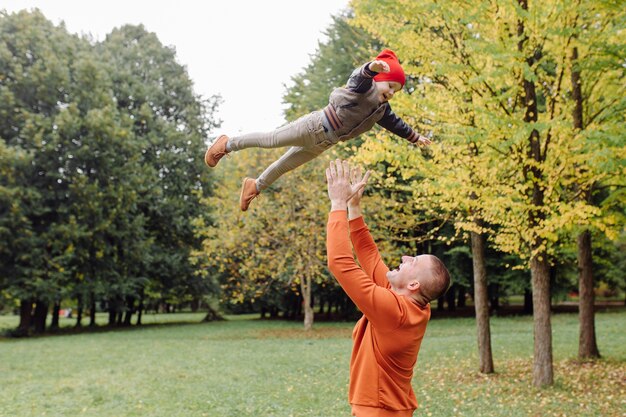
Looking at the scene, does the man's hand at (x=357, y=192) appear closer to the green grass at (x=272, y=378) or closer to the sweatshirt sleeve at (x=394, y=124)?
the sweatshirt sleeve at (x=394, y=124)

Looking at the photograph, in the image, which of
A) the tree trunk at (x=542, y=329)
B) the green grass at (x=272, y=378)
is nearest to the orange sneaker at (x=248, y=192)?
the green grass at (x=272, y=378)

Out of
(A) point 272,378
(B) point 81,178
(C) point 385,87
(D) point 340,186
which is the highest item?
(B) point 81,178

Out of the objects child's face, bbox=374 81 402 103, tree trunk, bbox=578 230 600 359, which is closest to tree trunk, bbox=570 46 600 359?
tree trunk, bbox=578 230 600 359

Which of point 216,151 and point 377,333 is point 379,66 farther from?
point 377,333

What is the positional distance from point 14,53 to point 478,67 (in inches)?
750

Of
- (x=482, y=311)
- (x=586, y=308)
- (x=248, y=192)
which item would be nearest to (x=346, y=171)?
(x=248, y=192)

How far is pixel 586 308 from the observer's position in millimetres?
11781

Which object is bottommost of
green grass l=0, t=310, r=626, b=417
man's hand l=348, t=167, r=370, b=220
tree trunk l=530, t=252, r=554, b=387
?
green grass l=0, t=310, r=626, b=417

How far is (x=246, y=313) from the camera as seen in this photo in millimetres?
41781

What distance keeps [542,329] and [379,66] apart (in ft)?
24.5

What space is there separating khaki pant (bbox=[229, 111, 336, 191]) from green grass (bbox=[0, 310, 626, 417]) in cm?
547

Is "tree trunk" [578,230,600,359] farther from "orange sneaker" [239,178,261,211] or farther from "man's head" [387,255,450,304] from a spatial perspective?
"man's head" [387,255,450,304]

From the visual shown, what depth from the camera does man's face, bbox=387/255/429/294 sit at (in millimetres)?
2773

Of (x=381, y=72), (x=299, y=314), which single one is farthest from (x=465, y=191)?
(x=299, y=314)
